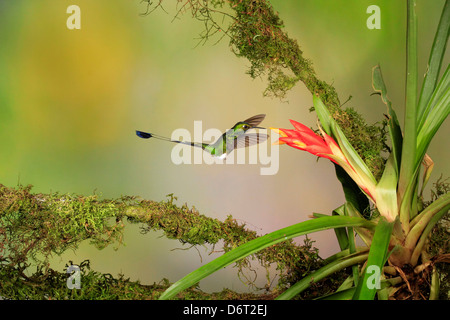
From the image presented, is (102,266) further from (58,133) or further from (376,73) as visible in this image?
(376,73)

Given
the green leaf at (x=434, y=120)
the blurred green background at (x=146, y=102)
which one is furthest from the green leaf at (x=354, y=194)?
the blurred green background at (x=146, y=102)

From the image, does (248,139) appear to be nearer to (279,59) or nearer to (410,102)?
(279,59)

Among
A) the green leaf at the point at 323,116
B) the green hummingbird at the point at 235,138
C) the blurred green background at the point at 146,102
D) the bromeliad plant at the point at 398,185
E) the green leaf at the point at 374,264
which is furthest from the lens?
the blurred green background at the point at 146,102

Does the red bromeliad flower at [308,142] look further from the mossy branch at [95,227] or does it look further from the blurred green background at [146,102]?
the blurred green background at [146,102]

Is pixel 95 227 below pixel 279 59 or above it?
below

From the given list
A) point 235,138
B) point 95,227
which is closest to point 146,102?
point 235,138

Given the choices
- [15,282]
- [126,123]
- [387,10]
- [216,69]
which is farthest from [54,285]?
[387,10]
